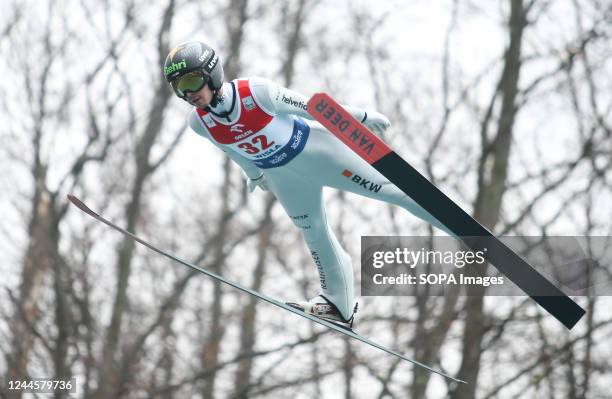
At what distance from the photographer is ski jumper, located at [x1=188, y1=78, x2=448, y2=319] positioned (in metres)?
4.96

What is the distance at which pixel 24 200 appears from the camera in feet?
50.1

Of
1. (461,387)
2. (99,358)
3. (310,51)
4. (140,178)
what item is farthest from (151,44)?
(461,387)

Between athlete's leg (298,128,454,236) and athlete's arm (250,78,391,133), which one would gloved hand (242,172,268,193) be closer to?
athlete's leg (298,128,454,236)

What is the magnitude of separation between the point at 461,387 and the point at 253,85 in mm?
5771

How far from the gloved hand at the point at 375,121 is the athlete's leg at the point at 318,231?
483 mm

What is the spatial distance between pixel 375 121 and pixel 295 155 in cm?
53

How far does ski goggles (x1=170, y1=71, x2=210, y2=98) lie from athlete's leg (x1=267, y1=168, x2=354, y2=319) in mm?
768

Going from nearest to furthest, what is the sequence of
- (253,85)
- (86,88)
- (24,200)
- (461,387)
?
(253,85) → (461,387) → (86,88) → (24,200)

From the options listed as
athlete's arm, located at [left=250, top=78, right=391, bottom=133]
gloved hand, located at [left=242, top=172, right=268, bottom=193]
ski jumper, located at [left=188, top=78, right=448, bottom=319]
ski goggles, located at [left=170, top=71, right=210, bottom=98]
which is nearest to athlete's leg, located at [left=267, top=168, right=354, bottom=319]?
ski jumper, located at [left=188, top=78, right=448, bottom=319]

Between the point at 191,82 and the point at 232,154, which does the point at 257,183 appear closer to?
the point at 232,154

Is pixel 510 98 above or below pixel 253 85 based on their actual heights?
above

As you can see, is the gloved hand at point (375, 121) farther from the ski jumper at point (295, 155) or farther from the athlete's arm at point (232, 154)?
the athlete's arm at point (232, 154)

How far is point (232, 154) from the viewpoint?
537 centimetres

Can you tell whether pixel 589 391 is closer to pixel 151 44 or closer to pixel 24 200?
pixel 151 44
